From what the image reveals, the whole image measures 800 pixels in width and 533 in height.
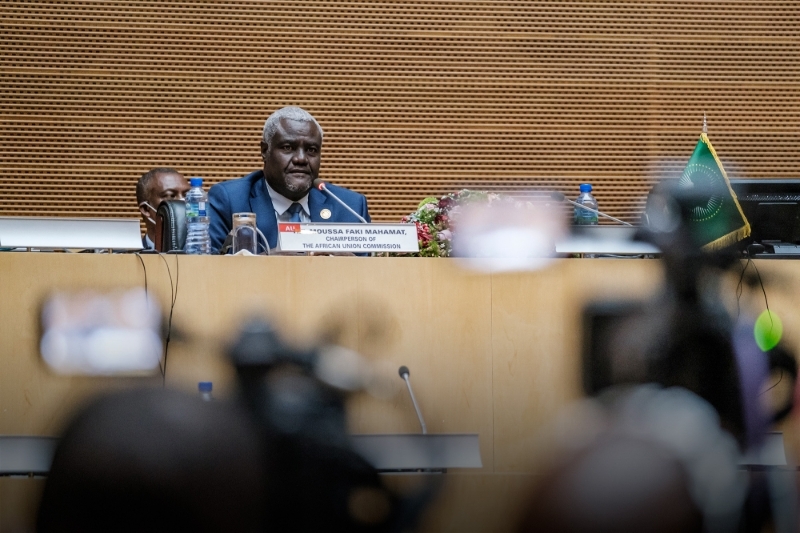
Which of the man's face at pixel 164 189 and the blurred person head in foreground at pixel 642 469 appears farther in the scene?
the man's face at pixel 164 189

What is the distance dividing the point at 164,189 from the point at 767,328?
232 centimetres

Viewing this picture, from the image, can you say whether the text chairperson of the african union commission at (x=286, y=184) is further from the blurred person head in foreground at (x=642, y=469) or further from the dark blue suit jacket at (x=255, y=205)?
the blurred person head in foreground at (x=642, y=469)

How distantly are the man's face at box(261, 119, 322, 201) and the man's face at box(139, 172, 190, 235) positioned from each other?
0.75 meters

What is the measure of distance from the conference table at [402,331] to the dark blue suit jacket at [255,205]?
1.97ft

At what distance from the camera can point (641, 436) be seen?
223 cm

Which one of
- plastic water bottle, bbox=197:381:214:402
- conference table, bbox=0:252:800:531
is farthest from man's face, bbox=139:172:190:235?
plastic water bottle, bbox=197:381:214:402

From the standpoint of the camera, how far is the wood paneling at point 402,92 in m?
4.25

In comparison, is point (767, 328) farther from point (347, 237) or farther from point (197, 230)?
point (197, 230)

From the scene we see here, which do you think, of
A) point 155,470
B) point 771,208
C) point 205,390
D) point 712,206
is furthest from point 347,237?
point 771,208

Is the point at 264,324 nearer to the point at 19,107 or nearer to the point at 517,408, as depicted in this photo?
the point at 517,408

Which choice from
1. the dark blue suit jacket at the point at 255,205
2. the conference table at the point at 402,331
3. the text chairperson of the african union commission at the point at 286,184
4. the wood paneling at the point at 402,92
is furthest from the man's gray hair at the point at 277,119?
the wood paneling at the point at 402,92

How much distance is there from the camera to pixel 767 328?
235 cm

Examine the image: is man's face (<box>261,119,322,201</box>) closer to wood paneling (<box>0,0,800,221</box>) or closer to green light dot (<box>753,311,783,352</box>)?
wood paneling (<box>0,0,800,221</box>)

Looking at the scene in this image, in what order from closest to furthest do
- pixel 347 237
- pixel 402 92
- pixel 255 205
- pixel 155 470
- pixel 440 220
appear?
pixel 155 470
pixel 347 237
pixel 440 220
pixel 255 205
pixel 402 92
